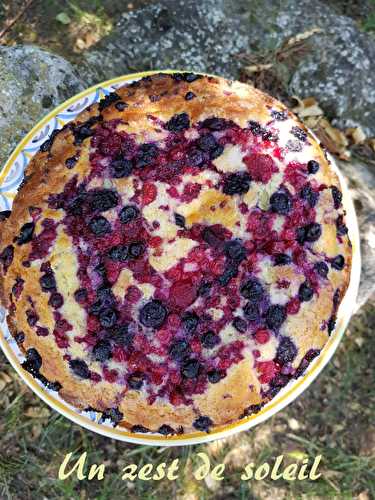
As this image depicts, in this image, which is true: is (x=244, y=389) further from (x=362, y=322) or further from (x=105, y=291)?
(x=362, y=322)

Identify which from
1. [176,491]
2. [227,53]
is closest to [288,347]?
[176,491]

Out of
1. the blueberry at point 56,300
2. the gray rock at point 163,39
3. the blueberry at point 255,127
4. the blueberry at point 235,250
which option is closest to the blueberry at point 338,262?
the blueberry at point 235,250

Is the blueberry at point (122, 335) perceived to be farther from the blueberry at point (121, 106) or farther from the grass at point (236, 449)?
the grass at point (236, 449)

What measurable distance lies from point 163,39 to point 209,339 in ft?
7.81

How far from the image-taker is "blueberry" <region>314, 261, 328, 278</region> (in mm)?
2609

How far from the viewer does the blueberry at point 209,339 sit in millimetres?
2570

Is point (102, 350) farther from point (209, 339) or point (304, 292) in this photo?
point (304, 292)

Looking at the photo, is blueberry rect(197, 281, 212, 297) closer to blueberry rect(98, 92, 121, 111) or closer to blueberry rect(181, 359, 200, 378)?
blueberry rect(181, 359, 200, 378)

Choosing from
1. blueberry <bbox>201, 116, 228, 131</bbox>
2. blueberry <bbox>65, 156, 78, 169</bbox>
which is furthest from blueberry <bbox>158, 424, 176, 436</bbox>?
blueberry <bbox>201, 116, 228, 131</bbox>

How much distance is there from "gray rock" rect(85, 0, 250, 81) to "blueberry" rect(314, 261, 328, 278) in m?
2.04

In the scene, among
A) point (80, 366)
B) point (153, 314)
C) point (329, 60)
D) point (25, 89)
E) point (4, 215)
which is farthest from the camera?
point (329, 60)

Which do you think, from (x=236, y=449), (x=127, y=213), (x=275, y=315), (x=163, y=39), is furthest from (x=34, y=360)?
(x=163, y=39)

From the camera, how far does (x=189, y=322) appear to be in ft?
8.39

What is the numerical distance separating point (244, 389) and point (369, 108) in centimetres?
248
